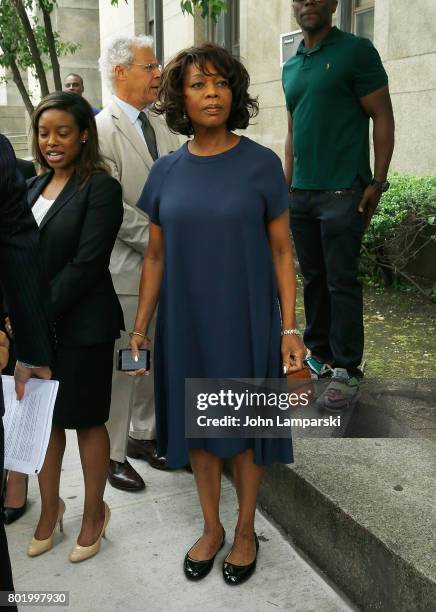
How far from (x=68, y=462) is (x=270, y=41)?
310 inches

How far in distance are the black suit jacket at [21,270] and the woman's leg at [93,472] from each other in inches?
37.7

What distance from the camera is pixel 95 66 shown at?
20.9m

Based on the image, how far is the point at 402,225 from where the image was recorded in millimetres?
6465

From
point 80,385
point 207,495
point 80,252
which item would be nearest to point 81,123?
point 80,252

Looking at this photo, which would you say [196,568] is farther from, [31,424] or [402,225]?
[402,225]

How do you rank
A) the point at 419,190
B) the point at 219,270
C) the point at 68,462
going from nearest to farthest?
the point at 219,270, the point at 68,462, the point at 419,190

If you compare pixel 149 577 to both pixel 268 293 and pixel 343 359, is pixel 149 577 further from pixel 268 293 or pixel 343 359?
pixel 343 359

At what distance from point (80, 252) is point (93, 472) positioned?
3.06ft

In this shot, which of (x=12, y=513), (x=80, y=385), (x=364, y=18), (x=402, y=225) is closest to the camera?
(x=80, y=385)

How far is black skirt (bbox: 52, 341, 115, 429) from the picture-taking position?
10.0 ft

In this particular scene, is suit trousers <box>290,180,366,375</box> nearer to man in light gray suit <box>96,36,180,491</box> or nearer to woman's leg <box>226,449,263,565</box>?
man in light gray suit <box>96,36,180,491</box>

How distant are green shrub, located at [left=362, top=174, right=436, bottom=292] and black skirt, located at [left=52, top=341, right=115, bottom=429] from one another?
12.9 ft

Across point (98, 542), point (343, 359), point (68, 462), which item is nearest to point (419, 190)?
point (343, 359)

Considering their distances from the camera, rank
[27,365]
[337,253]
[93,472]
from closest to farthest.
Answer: [27,365] < [93,472] < [337,253]
